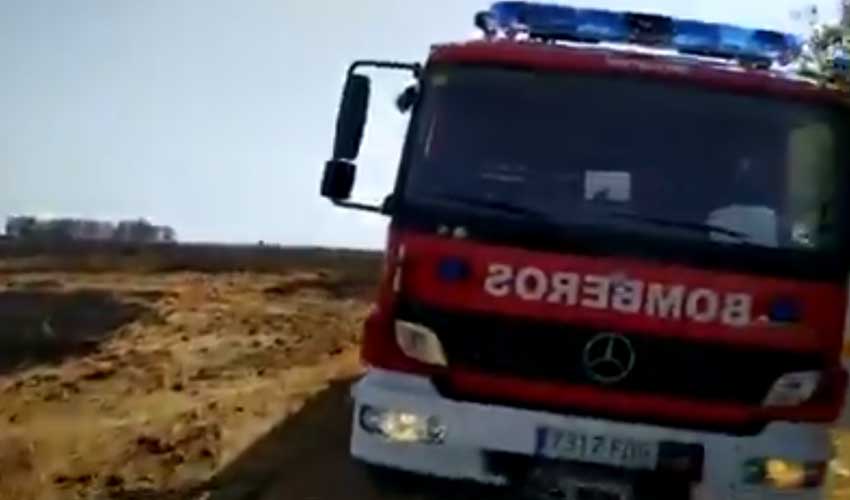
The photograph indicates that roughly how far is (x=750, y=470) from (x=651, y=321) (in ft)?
2.44

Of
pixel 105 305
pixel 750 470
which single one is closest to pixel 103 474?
pixel 750 470

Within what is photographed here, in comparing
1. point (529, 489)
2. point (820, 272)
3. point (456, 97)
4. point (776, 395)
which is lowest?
point (529, 489)

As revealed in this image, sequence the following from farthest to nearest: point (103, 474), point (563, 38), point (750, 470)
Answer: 1. point (103, 474)
2. point (563, 38)
3. point (750, 470)

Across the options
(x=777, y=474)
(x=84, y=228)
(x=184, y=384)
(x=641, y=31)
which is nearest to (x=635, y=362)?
(x=777, y=474)

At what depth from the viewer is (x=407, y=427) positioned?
7.93 metres

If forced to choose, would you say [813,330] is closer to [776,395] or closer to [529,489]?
[776,395]

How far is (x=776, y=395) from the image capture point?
8.00m

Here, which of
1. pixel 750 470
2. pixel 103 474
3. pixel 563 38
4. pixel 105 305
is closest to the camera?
pixel 750 470

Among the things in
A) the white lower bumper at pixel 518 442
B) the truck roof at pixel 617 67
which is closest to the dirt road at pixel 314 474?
the white lower bumper at pixel 518 442

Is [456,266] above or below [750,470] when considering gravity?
above

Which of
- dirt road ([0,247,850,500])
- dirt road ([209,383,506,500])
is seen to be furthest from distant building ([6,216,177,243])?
dirt road ([209,383,506,500])

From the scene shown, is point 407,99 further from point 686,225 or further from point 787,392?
point 787,392

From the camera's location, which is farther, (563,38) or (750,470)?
(563,38)

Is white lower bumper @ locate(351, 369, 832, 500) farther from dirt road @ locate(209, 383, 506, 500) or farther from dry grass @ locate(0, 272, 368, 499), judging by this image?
dry grass @ locate(0, 272, 368, 499)
